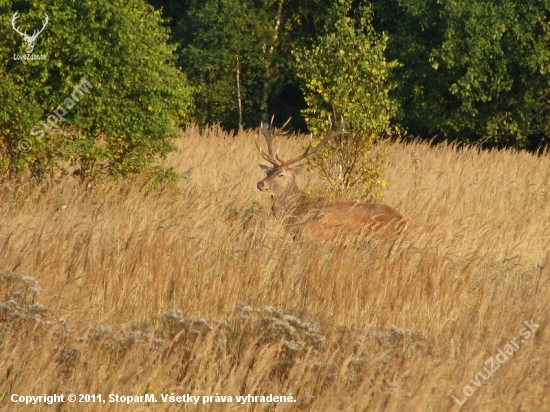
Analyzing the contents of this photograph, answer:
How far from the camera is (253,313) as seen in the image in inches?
216

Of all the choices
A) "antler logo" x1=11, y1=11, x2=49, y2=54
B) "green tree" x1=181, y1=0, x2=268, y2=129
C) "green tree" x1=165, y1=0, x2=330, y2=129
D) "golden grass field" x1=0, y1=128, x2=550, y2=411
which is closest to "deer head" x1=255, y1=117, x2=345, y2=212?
"golden grass field" x1=0, y1=128, x2=550, y2=411

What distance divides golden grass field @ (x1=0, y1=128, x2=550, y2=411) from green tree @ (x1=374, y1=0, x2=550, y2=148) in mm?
8872

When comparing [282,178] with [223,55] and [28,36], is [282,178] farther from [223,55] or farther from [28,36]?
[223,55]

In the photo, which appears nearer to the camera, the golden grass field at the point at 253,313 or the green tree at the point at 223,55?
the golden grass field at the point at 253,313

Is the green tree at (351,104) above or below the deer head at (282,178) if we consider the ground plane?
above

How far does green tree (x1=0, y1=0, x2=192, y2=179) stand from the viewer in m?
9.38

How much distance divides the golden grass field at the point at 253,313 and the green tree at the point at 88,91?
2.53ft

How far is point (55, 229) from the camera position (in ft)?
22.4

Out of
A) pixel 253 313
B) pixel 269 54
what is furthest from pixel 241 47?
pixel 253 313

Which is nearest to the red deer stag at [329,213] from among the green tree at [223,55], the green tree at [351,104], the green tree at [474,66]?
the green tree at [351,104]

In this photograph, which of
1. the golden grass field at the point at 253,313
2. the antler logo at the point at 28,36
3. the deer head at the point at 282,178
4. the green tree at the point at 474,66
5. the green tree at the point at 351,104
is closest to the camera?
the golden grass field at the point at 253,313

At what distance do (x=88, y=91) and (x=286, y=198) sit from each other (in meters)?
2.57

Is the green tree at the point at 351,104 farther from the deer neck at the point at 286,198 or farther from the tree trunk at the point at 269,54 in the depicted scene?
the tree trunk at the point at 269,54

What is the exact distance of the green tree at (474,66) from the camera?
1714 cm
